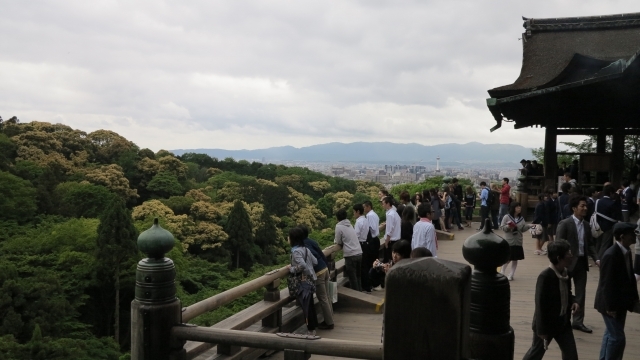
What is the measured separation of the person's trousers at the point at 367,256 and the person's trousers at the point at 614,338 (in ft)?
12.6

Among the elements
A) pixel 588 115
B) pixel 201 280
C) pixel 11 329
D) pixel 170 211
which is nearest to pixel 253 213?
pixel 170 211

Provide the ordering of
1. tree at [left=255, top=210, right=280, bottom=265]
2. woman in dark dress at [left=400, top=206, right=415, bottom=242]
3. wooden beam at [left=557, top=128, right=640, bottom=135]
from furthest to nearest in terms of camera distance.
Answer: tree at [left=255, top=210, right=280, bottom=265], wooden beam at [left=557, top=128, right=640, bottom=135], woman in dark dress at [left=400, top=206, right=415, bottom=242]

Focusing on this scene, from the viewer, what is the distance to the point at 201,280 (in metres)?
36.2

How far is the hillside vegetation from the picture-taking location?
24000 millimetres

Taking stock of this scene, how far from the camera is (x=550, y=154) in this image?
12508 millimetres

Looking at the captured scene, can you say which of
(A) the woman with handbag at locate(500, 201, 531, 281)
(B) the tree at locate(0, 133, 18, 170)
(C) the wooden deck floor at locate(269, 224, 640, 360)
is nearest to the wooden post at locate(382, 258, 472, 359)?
(C) the wooden deck floor at locate(269, 224, 640, 360)

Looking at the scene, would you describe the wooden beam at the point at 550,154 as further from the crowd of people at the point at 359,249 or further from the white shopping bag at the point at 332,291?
the white shopping bag at the point at 332,291

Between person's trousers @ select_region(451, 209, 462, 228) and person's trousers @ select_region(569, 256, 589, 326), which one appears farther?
person's trousers @ select_region(451, 209, 462, 228)

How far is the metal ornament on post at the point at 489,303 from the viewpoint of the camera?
2459 mm

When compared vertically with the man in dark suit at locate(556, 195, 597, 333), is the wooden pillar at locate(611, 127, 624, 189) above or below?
above

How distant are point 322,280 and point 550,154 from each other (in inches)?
357

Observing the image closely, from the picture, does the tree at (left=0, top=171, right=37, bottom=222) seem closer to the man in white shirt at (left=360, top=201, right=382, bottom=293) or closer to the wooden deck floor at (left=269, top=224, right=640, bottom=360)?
the man in white shirt at (left=360, top=201, right=382, bottom=293)

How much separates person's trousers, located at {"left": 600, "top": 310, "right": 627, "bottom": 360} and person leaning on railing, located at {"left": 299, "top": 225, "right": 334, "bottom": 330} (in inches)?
113

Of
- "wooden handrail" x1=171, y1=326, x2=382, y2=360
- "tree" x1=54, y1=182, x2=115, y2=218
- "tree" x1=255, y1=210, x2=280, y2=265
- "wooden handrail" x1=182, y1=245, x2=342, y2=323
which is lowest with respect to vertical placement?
"tree" x1=255, y1=210, x2=280, y2=265
